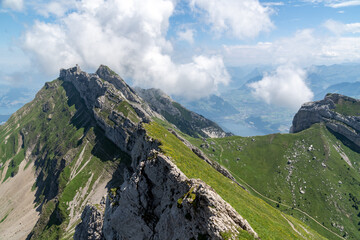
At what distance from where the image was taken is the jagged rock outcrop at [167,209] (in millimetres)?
31922

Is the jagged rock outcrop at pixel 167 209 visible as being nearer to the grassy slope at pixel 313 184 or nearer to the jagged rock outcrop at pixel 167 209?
the jagged rock outcrop at pixel 167 209

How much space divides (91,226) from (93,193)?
372ft

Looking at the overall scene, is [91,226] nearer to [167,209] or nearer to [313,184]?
[167,209]

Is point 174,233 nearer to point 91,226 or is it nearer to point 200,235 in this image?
point 200,235

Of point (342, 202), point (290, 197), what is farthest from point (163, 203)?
point (342, 202)

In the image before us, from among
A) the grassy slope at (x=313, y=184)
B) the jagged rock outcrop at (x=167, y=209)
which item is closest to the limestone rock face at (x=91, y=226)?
the jagged rock outcrop at (x=167, y=209)

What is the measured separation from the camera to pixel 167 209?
147ft

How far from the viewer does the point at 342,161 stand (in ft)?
643

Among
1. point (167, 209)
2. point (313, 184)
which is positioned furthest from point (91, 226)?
point (313, 184)

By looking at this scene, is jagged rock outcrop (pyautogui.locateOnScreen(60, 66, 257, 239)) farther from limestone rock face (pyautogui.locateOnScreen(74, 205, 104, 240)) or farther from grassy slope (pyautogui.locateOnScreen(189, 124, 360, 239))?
grassy slope (pyautogui.locateOnScreen(189, 124, 360, 239))

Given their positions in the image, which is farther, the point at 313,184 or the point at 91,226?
the point at 313,184

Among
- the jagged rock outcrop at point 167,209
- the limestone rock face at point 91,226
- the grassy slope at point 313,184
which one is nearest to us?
the jagged rock outcrop at point 167,209

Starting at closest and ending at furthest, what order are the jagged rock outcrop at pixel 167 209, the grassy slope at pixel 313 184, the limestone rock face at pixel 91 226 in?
the jagged rock outcrop at pixel 167 209, the limestone rock face at pixel 91 226, the grassy slope at pixel 313 184

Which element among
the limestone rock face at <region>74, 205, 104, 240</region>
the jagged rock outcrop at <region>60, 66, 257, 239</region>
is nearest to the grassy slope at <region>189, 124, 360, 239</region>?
the limestone rock face at <region>74, 205, 104, 240</region>
